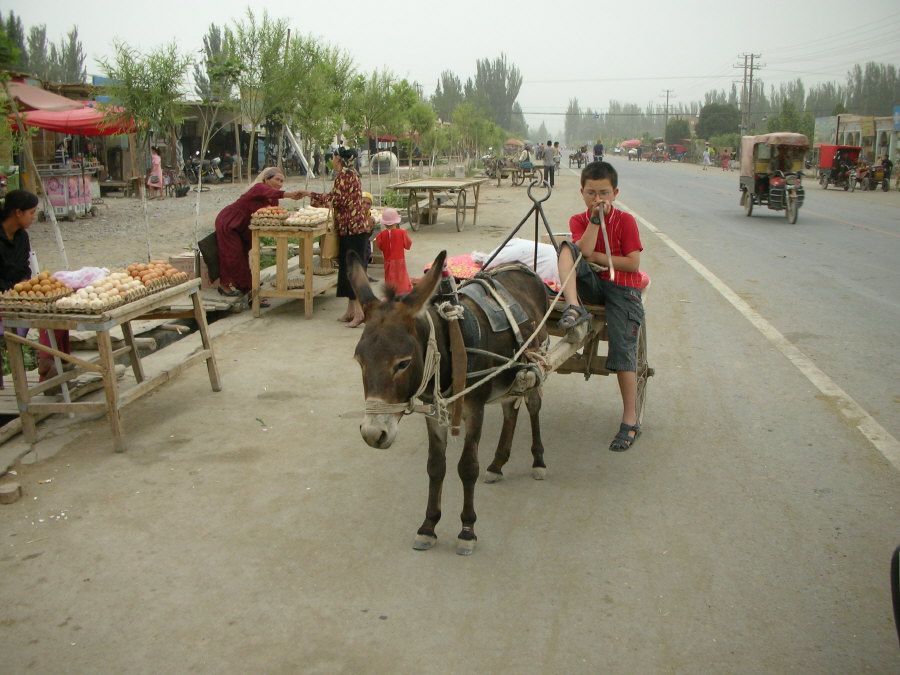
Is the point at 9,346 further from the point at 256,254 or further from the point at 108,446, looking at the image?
the point at 256,254

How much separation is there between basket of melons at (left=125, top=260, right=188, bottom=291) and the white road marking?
530cm

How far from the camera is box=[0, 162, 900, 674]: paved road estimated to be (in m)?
3.02

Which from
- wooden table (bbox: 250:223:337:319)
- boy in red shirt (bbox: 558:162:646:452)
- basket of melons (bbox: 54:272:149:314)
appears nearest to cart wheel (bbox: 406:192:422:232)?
wooden table (bbox: 250:223:337:319)

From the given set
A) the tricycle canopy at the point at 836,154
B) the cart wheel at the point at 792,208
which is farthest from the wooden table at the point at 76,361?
the tricycle canopy at the point at 836,154

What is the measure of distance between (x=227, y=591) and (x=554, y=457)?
236cm

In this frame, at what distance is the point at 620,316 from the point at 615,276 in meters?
0.27

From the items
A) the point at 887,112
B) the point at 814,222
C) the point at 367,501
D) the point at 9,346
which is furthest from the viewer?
the point at 887,112

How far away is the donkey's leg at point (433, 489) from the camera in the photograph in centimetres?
377

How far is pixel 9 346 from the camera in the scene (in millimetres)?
4914

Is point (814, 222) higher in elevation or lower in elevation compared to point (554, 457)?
higher

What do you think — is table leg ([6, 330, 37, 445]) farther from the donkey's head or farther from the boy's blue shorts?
the boy's blue shorts

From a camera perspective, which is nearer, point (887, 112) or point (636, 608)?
point (636, 608)

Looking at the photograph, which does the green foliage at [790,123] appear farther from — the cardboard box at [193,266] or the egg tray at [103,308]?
the egg tray at [103,308]

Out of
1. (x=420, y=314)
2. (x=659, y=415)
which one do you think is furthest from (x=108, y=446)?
(x=659, y=415)
